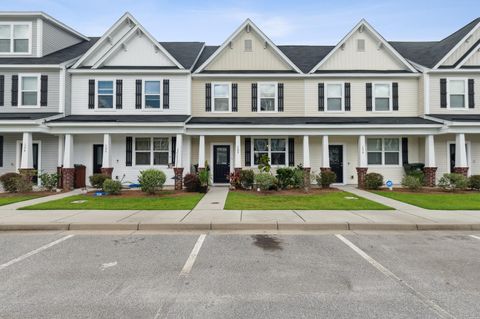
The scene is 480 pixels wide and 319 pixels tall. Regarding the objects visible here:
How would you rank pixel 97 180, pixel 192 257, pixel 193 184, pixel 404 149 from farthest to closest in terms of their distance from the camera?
1. pixel 404 149
2. pixel 193 184
3. pixel 97 180
4. pixel 192 257

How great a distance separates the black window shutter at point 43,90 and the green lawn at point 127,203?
26.6 ft

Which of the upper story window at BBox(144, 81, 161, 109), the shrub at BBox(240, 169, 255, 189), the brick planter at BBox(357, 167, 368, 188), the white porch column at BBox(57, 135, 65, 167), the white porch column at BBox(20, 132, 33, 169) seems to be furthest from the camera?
the upper story window at BBox(144, 81, 161, 109)

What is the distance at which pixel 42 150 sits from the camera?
16.0 metres

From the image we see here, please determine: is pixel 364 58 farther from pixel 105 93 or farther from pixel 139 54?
pixel 105 93

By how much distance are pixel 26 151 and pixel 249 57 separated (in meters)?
13.5

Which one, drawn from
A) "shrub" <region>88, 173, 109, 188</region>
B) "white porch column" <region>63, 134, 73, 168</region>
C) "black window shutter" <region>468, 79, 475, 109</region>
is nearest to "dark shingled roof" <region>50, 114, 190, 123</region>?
"white porch column" <region>63, 134, 73, 168</region>

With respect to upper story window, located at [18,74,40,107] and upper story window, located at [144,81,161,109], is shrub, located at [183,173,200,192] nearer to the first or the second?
upper story window, located at [144,81,161,109]

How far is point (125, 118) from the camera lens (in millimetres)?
15688

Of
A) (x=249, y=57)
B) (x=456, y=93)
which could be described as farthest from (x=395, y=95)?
(x=249, y=57)

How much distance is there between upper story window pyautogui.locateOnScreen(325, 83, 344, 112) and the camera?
17.2 metres

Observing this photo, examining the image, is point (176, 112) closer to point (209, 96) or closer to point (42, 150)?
point (209, 96)

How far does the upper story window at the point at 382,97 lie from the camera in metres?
17.2

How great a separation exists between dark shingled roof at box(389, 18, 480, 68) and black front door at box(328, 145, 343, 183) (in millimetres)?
7594

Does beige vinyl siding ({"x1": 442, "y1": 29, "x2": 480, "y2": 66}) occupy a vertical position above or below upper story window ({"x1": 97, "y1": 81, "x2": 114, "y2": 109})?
above
